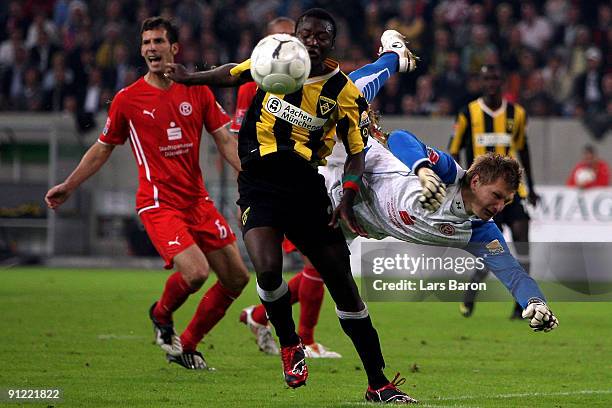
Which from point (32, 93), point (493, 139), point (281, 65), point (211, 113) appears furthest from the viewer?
point (32, 93)

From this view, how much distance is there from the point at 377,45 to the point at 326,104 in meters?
14.3

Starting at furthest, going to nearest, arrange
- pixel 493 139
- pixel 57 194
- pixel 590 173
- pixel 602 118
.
→ pixel 602 118
pixel 590 173
pixel 493 139
pixel 57 194

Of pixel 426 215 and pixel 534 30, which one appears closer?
pixel 426 215

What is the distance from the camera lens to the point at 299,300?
9.38m

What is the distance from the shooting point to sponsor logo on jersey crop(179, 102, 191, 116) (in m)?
8.59

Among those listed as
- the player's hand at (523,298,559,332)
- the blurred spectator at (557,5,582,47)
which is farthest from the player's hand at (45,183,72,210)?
the blurred spectator at (557,5,582,47)

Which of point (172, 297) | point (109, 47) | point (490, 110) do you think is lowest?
point (172, 297)

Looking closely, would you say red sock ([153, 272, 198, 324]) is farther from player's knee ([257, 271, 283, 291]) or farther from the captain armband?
the captain armband

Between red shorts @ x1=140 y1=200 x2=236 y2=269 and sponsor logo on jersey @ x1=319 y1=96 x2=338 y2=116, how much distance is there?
6.75 ft

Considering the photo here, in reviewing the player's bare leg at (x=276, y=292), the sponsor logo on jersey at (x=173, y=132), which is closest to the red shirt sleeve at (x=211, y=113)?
the sponsor logo on jersey at (x=173, y=132)

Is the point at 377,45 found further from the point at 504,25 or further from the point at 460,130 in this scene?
the point at 460,130

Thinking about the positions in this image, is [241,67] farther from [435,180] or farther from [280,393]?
[280,393]

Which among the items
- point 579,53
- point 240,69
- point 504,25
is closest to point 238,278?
point 240,69

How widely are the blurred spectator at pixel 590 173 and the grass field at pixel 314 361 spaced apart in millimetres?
4381
